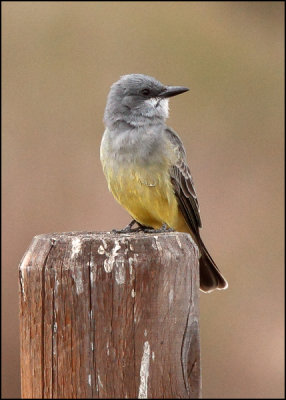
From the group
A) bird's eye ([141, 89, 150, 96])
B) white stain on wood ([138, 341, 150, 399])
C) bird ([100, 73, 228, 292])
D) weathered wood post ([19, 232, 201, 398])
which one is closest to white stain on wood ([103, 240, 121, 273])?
weathered wood post ([19, 232, 201, 398])

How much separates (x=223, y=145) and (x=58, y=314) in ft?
20.4

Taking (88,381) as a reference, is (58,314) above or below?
above

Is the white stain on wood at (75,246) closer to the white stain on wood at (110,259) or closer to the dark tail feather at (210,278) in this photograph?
the white stain on wood at (110,259)

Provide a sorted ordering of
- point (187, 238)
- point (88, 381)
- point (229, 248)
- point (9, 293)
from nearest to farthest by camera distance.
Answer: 1. point (88, 381)
2. point (187, 238)
3. point (9, 293)
4. point (229, 248)

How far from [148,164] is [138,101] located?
567 millimetres

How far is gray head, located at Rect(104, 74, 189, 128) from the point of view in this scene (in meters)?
5.35

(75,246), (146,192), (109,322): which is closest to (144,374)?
(109,322)

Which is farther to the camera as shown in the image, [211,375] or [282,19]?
[282,19]

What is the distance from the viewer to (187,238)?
304cm

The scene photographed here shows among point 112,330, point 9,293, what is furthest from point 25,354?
point 9,293

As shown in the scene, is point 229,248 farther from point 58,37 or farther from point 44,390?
point 44,390

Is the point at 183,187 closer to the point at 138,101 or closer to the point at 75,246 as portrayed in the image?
the point at 138,101

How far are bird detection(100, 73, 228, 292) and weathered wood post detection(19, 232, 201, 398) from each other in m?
2.09

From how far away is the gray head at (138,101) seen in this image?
535 centimetres
